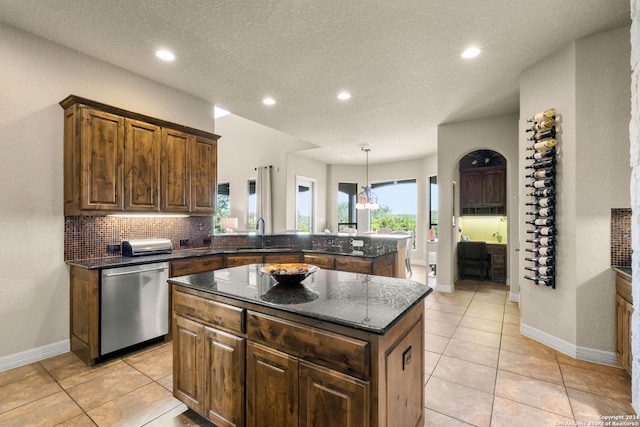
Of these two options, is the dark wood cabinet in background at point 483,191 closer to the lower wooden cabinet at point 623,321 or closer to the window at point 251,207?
the lower wooden cabinet at point 623,321

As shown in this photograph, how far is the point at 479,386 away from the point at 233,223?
244 inches

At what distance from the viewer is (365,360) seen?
115cm

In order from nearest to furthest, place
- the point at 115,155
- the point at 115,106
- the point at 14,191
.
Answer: the point at 14,191
the point at 115,155
the point at 115,106

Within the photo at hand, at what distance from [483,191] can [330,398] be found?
6.14 metres

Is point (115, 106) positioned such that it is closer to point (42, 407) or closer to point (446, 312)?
point (42, 407)

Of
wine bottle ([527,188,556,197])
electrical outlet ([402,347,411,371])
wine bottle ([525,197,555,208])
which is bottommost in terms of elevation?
electrical outlet ([402,347,411,371])

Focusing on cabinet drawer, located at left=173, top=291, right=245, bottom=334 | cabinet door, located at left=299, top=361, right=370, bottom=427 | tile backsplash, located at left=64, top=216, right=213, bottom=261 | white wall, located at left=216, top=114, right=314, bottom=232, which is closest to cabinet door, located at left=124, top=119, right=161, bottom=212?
tile backsplash, located at left=64, top=216, right=213, bottom=261

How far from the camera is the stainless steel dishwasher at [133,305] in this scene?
8.56 feet

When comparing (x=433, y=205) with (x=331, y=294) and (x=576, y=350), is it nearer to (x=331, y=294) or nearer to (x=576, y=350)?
(x=576, y=350)

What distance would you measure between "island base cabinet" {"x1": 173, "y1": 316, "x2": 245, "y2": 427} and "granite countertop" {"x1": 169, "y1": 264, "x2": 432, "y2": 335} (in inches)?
10.2

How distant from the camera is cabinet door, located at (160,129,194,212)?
11.2 feet

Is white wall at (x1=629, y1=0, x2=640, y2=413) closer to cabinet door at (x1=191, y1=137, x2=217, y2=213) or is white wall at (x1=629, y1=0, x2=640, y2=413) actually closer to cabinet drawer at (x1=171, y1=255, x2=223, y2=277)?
cabinet drawer at (x1=171, y1=255, x2=223, y2=277)

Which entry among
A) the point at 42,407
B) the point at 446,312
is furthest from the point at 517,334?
the point at 42,407

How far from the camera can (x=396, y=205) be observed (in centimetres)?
871
